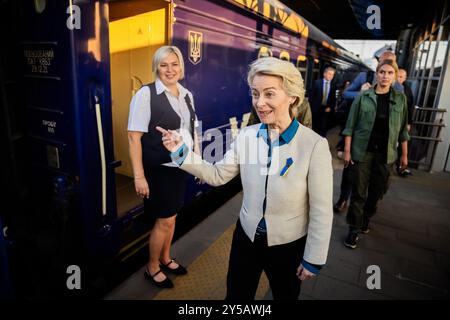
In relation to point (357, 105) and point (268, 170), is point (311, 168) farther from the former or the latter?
point (357, 105)

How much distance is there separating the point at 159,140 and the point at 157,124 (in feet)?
0.39

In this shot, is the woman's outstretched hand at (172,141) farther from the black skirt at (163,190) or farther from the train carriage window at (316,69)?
the train carriage window at (316,69)

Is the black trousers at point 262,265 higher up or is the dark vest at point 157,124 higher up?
the dark vest at point 157,124

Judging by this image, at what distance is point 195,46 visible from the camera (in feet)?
10.1

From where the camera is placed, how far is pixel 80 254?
7.97 feet

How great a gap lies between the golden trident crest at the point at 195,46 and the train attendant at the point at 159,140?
0.78 m

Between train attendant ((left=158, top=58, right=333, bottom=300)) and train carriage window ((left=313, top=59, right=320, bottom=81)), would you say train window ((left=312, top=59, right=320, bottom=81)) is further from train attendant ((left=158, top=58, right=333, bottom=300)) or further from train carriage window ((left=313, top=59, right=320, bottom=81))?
train attendant ((left=158, top=58, right=333, bottom=300))

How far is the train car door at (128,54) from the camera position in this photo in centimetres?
293

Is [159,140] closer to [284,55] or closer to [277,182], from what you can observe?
[277,182]

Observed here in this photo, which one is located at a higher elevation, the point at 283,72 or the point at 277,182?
the point at 283,72

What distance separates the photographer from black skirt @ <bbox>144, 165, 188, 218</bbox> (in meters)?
2.36

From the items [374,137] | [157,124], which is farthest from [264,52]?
[157,124]

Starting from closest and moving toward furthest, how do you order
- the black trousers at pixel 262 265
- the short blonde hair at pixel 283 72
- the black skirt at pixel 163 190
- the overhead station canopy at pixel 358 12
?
the short blonde hair at pixel 283 72 < the black trousers at pixel 262 265 < the black skirt at pixel 163 190 < the overhead station canopy at pixel 358 12

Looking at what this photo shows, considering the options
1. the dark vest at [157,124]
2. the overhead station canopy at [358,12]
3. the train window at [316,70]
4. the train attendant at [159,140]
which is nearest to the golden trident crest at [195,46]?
the train attendant at [159,140]
